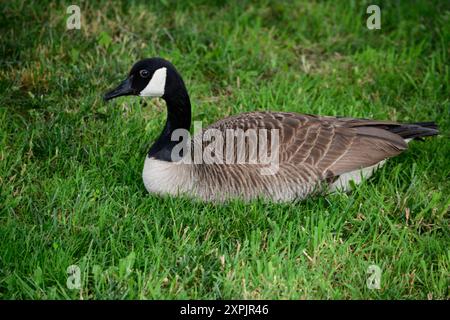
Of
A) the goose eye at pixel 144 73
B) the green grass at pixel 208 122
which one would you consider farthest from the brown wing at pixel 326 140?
the goose eye at pixel 144 73

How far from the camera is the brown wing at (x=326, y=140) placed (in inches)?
172

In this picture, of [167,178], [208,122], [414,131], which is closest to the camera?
[167,178]

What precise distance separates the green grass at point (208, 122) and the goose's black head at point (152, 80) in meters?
0.53

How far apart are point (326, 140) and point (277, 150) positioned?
38cm

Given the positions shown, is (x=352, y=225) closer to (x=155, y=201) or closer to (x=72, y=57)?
(x=155, y=201)

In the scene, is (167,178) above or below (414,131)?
below

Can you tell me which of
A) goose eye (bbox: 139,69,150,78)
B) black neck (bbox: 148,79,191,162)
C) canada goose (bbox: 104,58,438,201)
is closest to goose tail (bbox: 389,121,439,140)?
canada goose (bbox: 104,58,438,201)

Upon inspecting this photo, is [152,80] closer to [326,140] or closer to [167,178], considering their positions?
[167,178]

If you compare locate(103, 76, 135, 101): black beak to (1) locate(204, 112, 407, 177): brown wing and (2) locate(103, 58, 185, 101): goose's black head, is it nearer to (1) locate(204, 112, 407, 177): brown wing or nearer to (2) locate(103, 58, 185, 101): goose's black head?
(2) locate(103, 58, 185, 101): goose's black head

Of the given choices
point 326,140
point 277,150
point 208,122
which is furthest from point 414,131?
point 208,122

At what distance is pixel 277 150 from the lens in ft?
14.2

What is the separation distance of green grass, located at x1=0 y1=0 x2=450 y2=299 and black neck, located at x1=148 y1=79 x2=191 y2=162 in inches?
11.3

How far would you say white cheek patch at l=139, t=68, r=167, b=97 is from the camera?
434 cm
